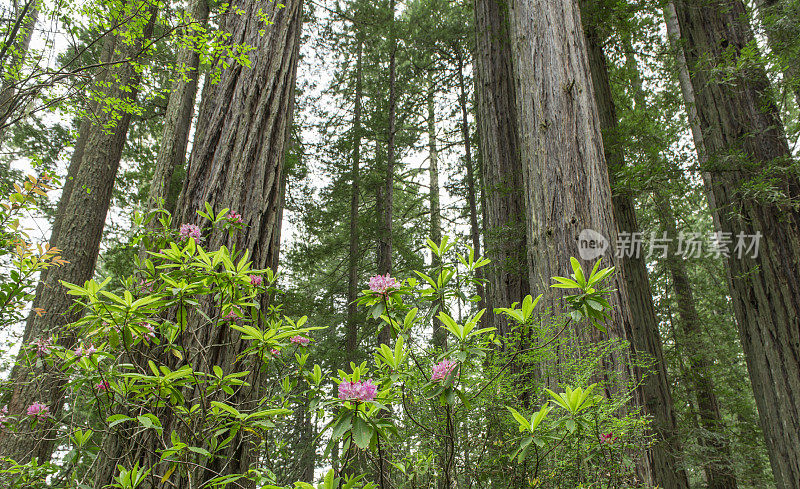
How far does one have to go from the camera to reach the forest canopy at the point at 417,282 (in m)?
1.47

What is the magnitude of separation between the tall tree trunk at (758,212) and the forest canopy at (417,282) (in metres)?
0.03

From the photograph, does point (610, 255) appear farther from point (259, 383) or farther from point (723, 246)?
point (723, 246)

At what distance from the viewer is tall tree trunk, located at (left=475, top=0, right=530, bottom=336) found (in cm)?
475

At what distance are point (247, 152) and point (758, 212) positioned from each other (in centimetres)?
492

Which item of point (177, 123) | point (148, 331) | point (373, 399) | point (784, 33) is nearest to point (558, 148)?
point (373, 399)

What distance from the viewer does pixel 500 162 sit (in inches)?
213

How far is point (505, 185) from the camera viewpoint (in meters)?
5.01

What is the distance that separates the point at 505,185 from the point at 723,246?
2.50 meters

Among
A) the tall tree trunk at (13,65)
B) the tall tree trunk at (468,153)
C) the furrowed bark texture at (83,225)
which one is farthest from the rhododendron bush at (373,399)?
the tall tree trunk at (468,153)

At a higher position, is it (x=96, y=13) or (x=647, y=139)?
(x=647, y=139)

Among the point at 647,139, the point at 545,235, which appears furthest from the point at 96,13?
the point at 647,139

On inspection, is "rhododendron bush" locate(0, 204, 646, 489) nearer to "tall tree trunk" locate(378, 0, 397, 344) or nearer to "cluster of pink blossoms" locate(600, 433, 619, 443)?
"cluster of pink blossoms" locate(600, 433, 619, 443)

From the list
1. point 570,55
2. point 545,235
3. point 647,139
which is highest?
point 647,139

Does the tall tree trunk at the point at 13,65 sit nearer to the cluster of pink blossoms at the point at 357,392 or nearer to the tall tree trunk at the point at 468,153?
the cluster of pink blossoms at the point at 357,392
